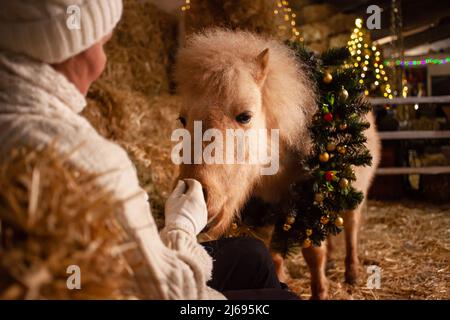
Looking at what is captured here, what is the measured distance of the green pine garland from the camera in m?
1.40

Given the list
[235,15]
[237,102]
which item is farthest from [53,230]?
[235,15]

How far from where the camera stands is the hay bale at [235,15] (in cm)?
193

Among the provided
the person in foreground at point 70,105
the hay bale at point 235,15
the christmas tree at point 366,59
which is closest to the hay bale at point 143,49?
the hay bale at point 235,15

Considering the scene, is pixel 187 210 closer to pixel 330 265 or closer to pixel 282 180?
pixel 282 180

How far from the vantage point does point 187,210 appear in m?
0.81

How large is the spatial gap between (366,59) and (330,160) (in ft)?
1.50

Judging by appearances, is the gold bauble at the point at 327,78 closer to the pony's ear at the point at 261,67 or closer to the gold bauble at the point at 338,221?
the pony's ear at the point at 261,67

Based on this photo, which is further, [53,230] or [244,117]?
[244,117]

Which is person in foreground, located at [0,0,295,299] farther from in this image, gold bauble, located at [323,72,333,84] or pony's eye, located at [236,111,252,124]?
gold bauble, located at [323,72,333,84]

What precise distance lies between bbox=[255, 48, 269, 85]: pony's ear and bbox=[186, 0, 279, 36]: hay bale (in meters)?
0.52

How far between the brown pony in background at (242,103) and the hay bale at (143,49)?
1386 millimetres

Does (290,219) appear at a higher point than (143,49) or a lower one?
lower
